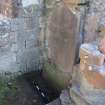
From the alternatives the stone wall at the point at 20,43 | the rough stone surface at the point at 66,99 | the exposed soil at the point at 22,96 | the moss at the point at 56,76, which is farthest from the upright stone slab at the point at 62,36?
the exposed soil at the point at 22,96

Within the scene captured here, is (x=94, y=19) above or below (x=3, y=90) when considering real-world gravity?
above

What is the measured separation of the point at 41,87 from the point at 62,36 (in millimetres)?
921

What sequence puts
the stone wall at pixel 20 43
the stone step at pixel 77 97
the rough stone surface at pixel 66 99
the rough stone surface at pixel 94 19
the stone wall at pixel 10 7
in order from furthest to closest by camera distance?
1. the stone wall at pixel 20 43
2. the stone wall at pixel 10 7
3. the rough stone surface at pixel 94 19
4. the rough stone surface at pixel 66 99
5. the stone step at pixel 77 97

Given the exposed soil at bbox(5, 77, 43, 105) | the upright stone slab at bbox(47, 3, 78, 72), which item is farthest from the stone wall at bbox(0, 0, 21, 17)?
the exposed soil at bbox(5, 77, 43, 105)

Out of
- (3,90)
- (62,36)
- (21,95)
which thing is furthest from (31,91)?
(62,36)

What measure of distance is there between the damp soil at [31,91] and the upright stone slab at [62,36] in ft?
1.43

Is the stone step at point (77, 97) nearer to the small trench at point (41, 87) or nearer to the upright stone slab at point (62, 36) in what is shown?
the upright stone slab at point (62, 36)

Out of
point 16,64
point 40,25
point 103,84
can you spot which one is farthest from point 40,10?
point 103,84

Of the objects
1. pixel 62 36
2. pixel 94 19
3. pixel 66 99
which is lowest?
pixel 66 99

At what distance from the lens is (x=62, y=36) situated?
368 centimetres

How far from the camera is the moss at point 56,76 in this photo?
376cm

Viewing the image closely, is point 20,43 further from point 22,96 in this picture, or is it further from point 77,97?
point 77,97

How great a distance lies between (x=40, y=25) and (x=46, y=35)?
7.3 inches

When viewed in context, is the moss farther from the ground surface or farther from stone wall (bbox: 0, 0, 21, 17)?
stone wall (bbox: 0, 0, 21, 17)
